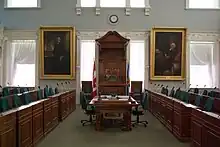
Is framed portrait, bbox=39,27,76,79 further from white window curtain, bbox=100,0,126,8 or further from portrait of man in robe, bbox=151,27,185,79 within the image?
portrait of man in robe, bbox=151,27,185,79

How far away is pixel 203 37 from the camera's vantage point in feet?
55.3

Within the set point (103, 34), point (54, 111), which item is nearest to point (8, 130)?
point (54, 111)

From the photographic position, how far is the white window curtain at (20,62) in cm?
1697

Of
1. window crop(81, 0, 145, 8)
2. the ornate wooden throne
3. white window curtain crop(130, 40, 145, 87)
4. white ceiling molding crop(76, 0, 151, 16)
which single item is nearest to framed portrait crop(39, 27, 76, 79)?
white ceiling molding crop(76, 0, 151, 16)

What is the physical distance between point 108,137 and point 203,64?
32.5 ft

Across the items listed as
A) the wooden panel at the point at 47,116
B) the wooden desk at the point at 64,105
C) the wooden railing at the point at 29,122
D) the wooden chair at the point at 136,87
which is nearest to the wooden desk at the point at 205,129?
the wooden railing at the point at 29,122

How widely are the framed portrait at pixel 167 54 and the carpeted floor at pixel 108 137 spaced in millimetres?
6498

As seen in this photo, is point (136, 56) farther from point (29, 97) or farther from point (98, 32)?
point (29, 97)

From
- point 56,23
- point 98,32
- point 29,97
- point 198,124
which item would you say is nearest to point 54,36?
point 56,23

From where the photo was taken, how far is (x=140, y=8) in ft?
55.8

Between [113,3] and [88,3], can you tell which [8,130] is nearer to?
[88,3]

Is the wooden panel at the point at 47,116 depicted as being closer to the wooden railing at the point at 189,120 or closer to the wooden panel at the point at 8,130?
the wooden panel at the point at 8,130

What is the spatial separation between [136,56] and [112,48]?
2.03 meters

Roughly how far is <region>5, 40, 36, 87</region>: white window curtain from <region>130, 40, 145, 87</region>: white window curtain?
15.4 ft
